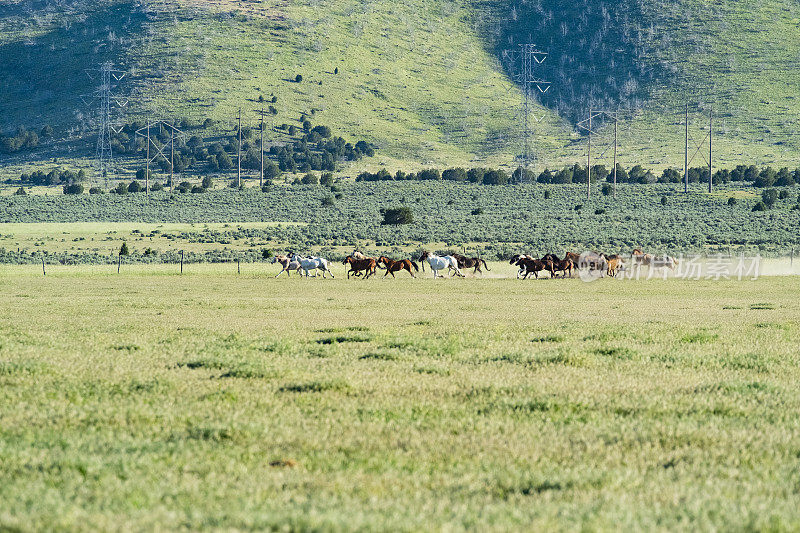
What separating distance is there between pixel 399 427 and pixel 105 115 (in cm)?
17485

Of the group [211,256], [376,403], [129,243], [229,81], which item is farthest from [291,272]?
[229,81]

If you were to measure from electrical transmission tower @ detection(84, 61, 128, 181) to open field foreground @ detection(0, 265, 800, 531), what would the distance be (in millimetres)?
125572

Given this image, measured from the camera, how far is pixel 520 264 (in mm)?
53000

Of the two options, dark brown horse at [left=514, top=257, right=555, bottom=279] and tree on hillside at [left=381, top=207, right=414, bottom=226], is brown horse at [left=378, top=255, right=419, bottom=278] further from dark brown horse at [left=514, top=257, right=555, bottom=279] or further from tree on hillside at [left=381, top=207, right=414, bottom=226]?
tree on hillside at [left=381, top=207, right=414, bottom=226]

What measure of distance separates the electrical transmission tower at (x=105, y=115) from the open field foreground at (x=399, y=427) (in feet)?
412

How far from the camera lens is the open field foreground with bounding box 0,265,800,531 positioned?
23.1 feet

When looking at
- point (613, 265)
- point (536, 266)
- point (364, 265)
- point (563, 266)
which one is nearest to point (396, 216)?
point (364, 265)

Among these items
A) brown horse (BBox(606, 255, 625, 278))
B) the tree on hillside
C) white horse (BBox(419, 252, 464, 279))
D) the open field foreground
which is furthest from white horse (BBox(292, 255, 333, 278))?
the tree on hillside

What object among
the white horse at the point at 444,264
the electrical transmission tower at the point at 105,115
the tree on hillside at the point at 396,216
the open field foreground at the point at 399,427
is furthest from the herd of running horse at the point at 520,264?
the electrical transmission tower at the point at 105,115

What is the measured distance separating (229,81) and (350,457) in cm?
18955

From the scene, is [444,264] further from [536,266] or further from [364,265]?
[536,266]

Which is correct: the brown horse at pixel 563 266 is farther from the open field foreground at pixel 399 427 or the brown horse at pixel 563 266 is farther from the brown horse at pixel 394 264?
the open field foreground at pixel 399 427

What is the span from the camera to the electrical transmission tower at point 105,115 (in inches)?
5881

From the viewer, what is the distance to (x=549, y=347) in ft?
58.0
